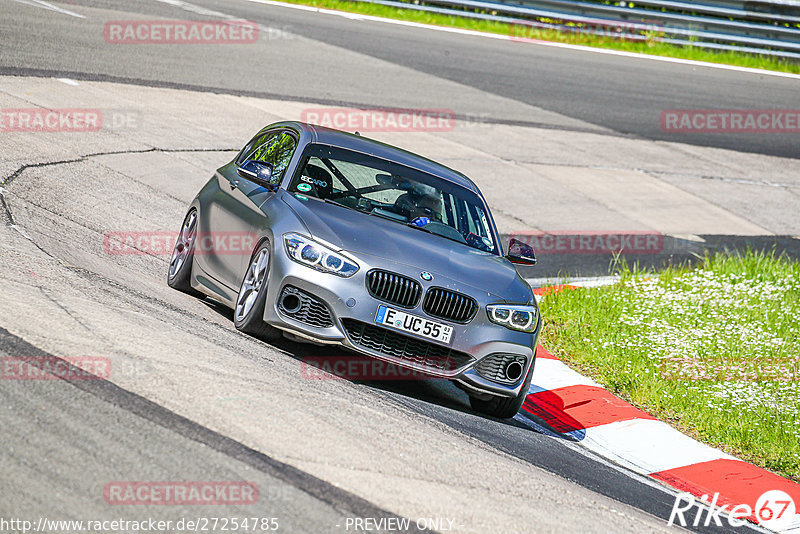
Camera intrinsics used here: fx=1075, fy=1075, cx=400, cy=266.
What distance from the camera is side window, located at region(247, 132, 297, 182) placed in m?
8.09

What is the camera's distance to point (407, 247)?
7.12 metres

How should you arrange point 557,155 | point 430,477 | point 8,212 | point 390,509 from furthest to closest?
point 557,155, point 8,212, point 430,477, point 390,509

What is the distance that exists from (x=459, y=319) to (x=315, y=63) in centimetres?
1362

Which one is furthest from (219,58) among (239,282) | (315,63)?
(239,282)

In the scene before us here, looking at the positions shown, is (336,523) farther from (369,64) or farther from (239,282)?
(369,64)

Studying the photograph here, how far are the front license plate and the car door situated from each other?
120 cm

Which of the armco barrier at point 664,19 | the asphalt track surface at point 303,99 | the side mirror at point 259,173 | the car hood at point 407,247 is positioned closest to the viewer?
the asphalt track surface at point 303,99

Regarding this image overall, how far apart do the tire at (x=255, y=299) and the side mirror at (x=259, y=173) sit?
68 cm

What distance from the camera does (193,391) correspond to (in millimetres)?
5367

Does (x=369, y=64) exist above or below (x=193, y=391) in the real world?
above

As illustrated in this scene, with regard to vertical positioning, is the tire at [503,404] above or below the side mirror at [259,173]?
below

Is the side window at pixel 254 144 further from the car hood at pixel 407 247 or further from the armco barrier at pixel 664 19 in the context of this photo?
the armco barrier at pixel 664 19

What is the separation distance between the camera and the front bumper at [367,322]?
21.9ft

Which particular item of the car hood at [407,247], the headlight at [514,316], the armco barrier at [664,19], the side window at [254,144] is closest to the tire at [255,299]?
the car hood at [407,247]
